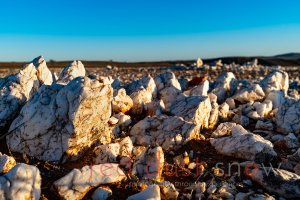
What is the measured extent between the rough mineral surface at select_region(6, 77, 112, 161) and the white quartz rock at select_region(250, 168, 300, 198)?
9.90ft

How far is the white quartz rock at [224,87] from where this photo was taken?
1248 cm

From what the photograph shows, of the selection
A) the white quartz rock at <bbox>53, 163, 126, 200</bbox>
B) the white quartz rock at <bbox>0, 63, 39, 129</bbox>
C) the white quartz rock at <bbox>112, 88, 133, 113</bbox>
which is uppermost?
the white quartz rock at <bbox>0, 63, 39, 129</bbox>

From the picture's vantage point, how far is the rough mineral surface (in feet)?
22.2

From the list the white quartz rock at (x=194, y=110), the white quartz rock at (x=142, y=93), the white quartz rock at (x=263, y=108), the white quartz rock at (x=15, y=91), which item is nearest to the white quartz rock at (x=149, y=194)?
the white quartz rock at (x=194, y=110)

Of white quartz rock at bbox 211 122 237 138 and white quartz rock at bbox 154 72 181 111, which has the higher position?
white quartz rock at bbox 154 72 181 111

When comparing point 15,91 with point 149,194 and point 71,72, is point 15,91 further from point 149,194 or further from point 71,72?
point 149,194

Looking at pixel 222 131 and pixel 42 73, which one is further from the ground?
pixel 42 73

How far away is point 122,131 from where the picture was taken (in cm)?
832

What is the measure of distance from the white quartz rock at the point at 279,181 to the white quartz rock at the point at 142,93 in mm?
3874

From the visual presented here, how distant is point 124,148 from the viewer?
7.12 metres

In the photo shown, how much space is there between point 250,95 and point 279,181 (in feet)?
19.9

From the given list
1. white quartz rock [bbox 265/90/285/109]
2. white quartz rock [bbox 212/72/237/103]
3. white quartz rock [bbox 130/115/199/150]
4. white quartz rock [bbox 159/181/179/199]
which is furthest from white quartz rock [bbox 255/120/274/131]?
white quartz rock [bbox 159/181/179/199]

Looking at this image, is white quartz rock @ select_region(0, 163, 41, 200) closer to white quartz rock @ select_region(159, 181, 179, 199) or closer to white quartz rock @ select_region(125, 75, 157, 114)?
white quartz rock @ select_region(159, 181, 179, 199)

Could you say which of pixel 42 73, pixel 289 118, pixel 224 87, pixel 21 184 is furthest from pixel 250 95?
pixel 21 184
